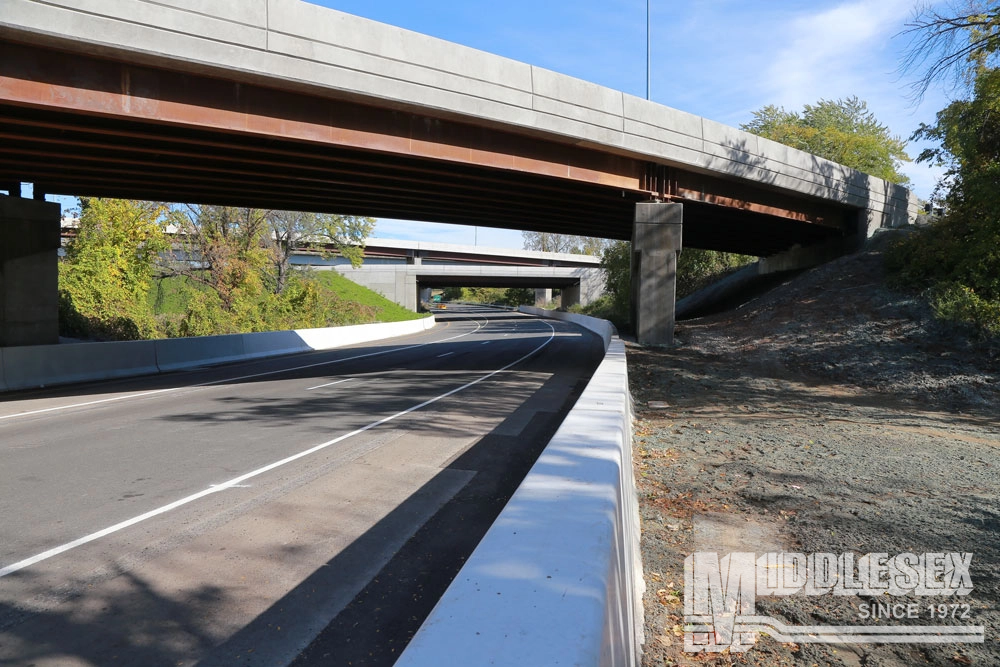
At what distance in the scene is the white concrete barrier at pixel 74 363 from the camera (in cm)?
1559

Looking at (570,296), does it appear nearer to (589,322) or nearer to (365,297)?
(365,297)

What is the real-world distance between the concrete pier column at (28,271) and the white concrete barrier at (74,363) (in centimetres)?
267

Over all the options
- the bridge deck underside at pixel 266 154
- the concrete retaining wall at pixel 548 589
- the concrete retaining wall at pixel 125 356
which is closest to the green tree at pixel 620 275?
the bridge deck underside at pixel 266 154

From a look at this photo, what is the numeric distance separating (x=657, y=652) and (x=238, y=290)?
3361 centimetres

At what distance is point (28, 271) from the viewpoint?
61.5 feet

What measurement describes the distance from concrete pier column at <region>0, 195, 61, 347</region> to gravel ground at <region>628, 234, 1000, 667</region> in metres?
17.2

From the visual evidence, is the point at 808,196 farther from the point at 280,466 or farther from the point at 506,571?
the point at 506,571

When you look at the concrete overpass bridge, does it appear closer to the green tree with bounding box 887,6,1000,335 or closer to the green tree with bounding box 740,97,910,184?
the green tree with bounding box 887,6,1000,335

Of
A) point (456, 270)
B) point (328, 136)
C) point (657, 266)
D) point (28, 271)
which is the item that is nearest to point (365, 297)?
point (456, 270)

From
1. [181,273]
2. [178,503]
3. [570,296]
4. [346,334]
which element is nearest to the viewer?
[178,503]

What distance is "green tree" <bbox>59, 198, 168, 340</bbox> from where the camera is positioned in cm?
2797

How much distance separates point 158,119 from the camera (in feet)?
43.1

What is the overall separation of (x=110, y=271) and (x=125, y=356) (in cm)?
1285

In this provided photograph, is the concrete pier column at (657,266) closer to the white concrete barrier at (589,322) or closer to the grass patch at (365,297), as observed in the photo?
the white concrete barrier at (589,322)
